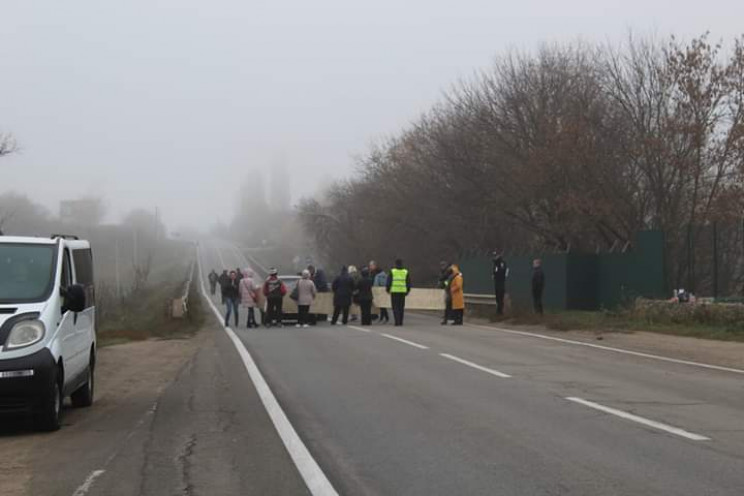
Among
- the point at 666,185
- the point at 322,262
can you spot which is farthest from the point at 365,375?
the point at 322,262

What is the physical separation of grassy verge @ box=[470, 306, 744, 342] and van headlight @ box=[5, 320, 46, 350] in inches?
592

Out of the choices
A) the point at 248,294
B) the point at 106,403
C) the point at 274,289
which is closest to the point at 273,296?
the point at 274,289

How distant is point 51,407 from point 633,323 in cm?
1740

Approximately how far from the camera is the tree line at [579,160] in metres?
27.2

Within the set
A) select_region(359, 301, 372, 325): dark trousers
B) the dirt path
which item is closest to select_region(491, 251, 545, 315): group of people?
select_region(359, 301, 372, 325): dark trousers

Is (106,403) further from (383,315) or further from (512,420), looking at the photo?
(383,315)

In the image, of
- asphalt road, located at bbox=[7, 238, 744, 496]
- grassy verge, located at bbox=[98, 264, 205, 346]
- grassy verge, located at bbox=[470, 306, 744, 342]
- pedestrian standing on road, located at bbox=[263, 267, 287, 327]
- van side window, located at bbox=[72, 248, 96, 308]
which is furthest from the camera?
pedestrian standing on road, located at bbox=[263, 267, 287, 327]

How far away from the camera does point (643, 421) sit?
9602 mm

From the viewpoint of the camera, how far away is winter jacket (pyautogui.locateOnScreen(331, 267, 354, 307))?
87.1ft

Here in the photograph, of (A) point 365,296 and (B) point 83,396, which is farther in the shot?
(A) point 365,296

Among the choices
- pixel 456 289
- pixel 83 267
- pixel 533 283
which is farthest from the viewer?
pixel 533 283

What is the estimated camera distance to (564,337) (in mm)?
21250

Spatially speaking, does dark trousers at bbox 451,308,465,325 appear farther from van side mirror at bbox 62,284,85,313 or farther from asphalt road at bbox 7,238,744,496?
van side mirror at bbox 62,284,85,313

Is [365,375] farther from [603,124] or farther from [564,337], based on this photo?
[603,124]
